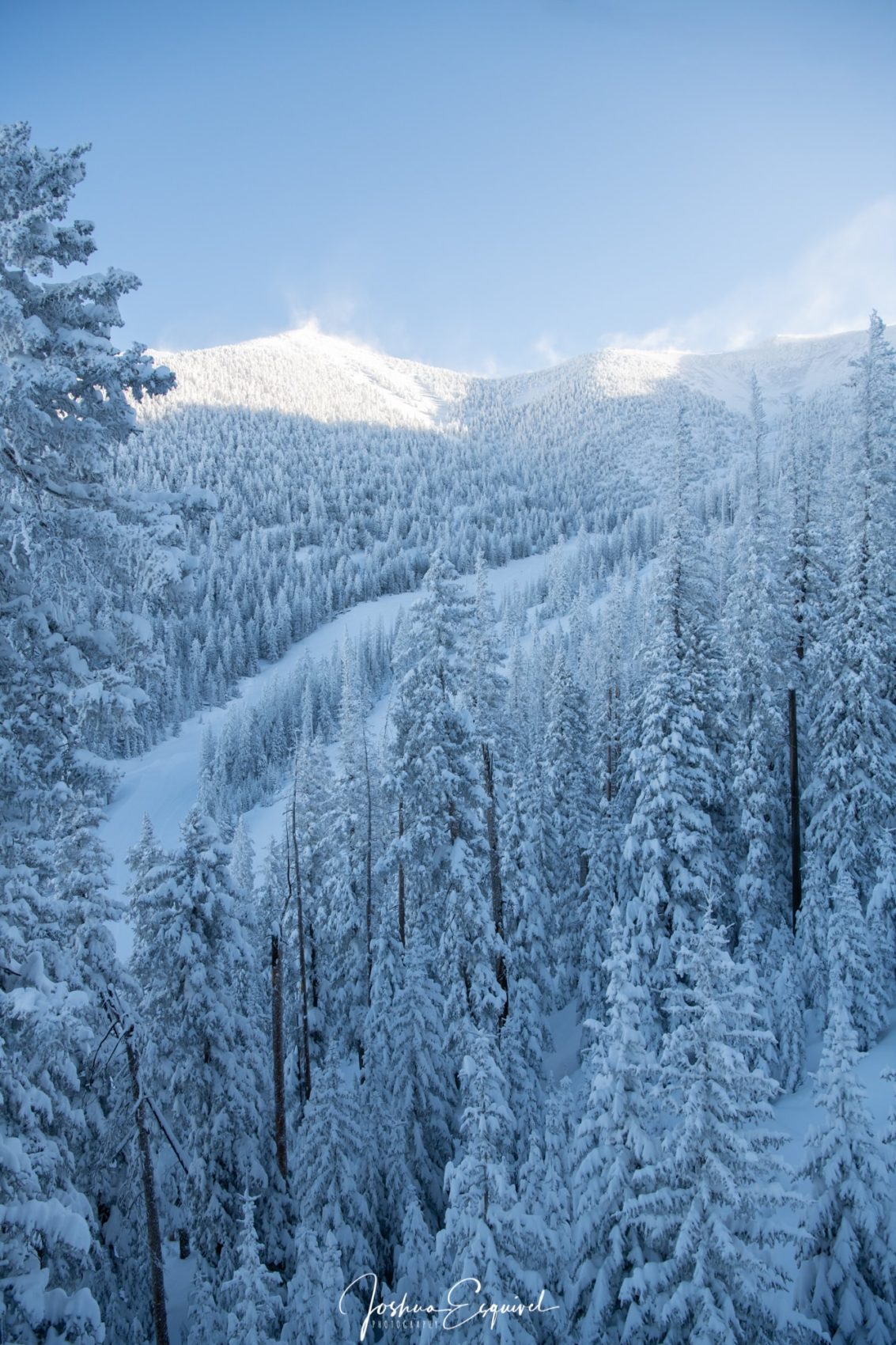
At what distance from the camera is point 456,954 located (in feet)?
60.1

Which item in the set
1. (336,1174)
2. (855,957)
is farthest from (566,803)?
(336,1174)

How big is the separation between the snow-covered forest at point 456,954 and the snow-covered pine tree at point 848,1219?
6cm

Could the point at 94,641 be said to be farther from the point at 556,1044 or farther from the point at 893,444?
the point at 556,1044

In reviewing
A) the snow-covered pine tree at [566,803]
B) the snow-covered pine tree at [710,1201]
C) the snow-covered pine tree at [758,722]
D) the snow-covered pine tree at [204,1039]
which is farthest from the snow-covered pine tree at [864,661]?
the snow-covered pine tree at [204,1039]

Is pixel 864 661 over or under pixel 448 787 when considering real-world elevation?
over

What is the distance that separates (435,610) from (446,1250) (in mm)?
13086

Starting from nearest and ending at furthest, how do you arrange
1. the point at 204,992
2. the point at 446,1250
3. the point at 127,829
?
the point at 446,1250 → the point at 204,992 → the point at 127,829

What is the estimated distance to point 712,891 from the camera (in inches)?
703

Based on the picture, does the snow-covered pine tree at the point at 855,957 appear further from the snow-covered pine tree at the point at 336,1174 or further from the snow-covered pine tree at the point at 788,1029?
the snow-covered pine tree at the point at 336,1174

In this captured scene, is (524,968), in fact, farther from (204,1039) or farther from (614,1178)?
(614,1178)

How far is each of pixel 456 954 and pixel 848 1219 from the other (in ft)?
35.5

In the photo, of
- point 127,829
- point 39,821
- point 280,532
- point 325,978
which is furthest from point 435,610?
point 280,532

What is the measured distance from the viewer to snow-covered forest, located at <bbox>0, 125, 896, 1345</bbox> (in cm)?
743

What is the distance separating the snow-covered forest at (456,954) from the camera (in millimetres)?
7426
